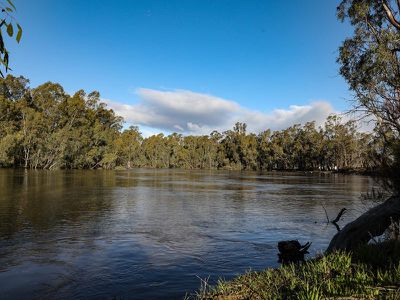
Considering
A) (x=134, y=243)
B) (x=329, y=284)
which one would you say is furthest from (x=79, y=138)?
(x=329, y=284)

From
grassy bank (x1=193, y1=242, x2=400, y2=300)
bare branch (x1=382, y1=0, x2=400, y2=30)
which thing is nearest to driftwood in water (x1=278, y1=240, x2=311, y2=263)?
grassy bank (x1=193, y1=242, x2=400, y2=300)

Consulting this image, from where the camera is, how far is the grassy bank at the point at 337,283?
6090 mm

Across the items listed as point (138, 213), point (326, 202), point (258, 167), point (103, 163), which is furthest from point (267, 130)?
point (138, 213)

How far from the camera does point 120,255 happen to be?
1393 cm

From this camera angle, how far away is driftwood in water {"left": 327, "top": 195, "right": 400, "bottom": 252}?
36.3 ft

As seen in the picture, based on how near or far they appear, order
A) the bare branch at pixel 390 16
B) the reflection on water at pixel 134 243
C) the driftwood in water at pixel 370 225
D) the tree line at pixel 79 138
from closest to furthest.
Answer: the reflection on water at pixel 134 243, the driftwood in water at pixel 370 225, the bare branch at pixel 390 16, the tree line at pixel 79 138

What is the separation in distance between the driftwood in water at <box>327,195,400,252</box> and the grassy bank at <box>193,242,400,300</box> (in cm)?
209

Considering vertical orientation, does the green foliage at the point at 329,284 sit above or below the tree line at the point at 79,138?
below

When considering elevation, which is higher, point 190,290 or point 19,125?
point 19,125

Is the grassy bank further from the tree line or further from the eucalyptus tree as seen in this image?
the tree line

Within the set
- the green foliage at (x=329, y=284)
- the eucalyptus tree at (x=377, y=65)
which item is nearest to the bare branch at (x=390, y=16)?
the eucalyptus tree at (x=377, y=65)

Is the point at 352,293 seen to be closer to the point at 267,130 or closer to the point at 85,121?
the point at 85,121

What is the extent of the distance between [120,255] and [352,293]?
9.74 meters

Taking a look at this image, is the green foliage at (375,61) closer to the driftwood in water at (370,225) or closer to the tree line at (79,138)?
the driftwood in water at (370,225)
